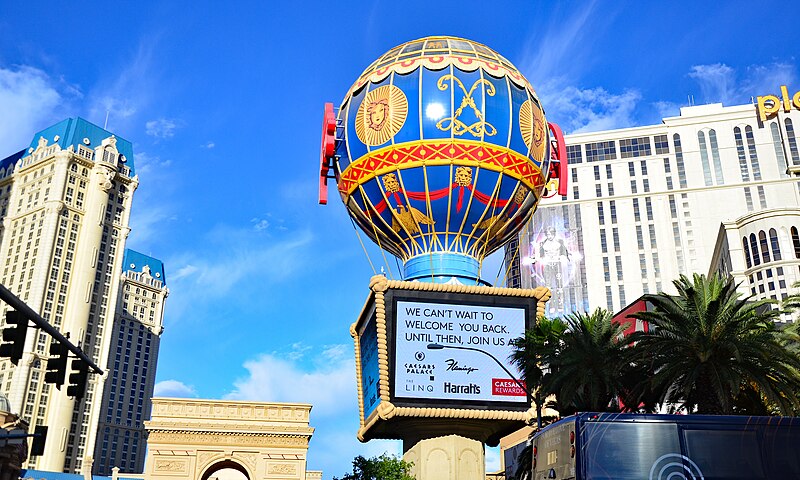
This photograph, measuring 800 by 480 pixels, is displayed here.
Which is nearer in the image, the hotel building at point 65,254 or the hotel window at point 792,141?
the hotel building at point 65,254

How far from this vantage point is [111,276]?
13662 cm

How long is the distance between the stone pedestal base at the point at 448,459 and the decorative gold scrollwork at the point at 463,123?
15465 millimetres

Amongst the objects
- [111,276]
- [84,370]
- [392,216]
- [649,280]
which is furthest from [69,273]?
[84,370]

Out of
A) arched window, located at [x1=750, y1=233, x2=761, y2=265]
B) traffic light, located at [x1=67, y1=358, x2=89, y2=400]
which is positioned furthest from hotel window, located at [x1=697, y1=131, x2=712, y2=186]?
traffic light, located at [x1=67, y1=358, x2=89, y2=400]

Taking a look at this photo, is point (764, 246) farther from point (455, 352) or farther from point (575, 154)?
point (455, 352)

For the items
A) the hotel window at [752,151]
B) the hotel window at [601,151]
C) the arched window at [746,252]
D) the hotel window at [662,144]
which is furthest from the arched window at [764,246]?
the hotel window at [601,151]

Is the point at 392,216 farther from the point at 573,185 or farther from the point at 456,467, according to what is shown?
the point at 573,185

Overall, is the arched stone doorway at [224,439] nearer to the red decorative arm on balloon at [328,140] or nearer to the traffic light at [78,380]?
the red decorative arm on balloon at [328,140]

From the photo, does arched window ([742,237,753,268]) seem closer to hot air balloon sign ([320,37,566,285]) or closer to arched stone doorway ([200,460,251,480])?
hot air balloon sign ([320,37,566,285])

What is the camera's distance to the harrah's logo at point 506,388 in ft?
130

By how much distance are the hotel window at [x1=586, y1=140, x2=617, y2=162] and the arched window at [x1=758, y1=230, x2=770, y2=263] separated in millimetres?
38100

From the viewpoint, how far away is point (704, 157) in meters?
128

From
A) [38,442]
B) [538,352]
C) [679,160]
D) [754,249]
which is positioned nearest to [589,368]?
[538,352]

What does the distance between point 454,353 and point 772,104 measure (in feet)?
344
